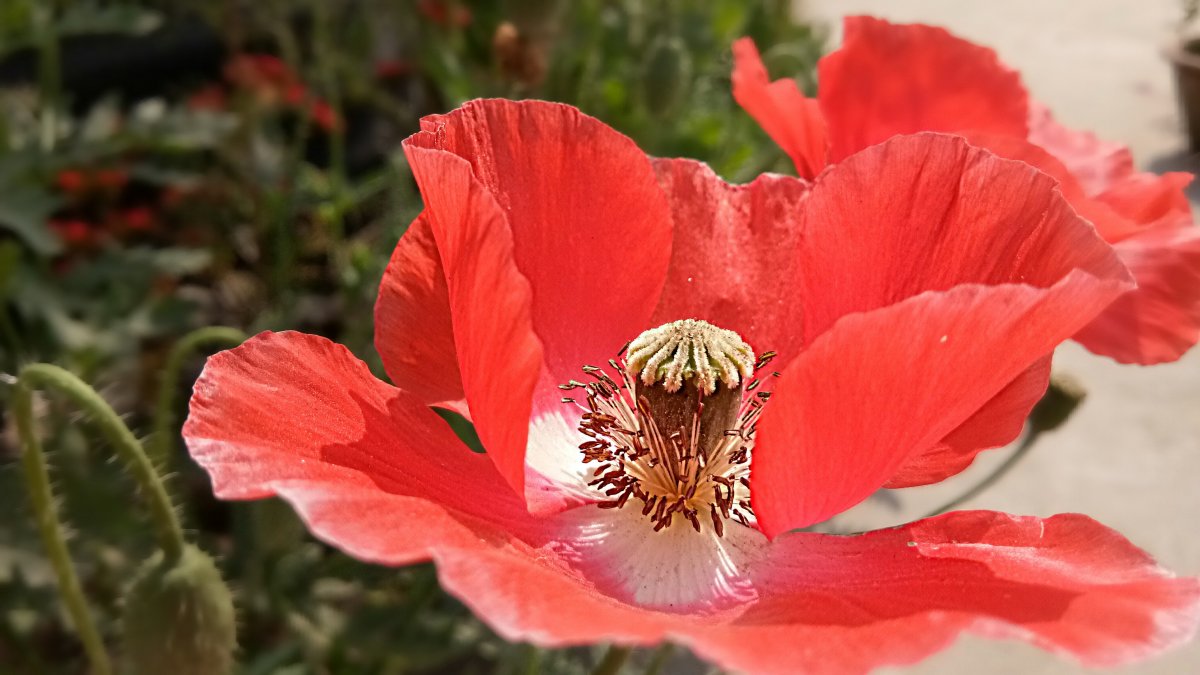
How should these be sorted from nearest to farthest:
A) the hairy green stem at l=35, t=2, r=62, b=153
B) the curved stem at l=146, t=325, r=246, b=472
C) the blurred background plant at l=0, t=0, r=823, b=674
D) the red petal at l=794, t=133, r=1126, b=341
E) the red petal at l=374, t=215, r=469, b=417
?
1. the red petal at l=794, t=133, r=1126, b=341
2. the red petal at l=374, t=215, r=469, b=417
3. the curved stem at l=146, t=325, r=246, b=472
4. the blurred background plant at l=0, t=0, r=823, b=674
5. the hairy green stem at l=35, t=2, r=62, b=153

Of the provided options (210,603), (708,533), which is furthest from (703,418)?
(210,603)

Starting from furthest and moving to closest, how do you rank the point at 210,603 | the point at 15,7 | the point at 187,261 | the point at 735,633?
1. the point at 187,261
2. the point at 15,7
3. the point at 210,603
4. the point at 735,633

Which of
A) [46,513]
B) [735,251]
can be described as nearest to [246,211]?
[46,513]

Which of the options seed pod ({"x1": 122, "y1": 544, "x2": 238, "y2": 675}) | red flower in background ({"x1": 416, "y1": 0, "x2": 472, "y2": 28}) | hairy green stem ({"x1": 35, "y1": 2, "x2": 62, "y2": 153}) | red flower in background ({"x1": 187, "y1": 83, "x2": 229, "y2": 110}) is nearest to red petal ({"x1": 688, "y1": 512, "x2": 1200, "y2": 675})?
seed pod ({"x1": 122, "y1": 544, "x2": 238, "y2": 675})

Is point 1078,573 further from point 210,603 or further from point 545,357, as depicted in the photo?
point 210,603

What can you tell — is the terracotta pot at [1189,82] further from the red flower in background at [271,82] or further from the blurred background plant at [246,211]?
the red flower in background at [271,82]

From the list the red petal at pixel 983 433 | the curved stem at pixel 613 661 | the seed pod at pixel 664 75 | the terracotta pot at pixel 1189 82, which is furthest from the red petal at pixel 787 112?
the terracotta pot at pixel 1189 82

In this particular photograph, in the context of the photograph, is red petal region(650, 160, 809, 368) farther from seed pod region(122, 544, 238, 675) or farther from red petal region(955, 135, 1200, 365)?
seed pod region(122, 544, 238, 675)
